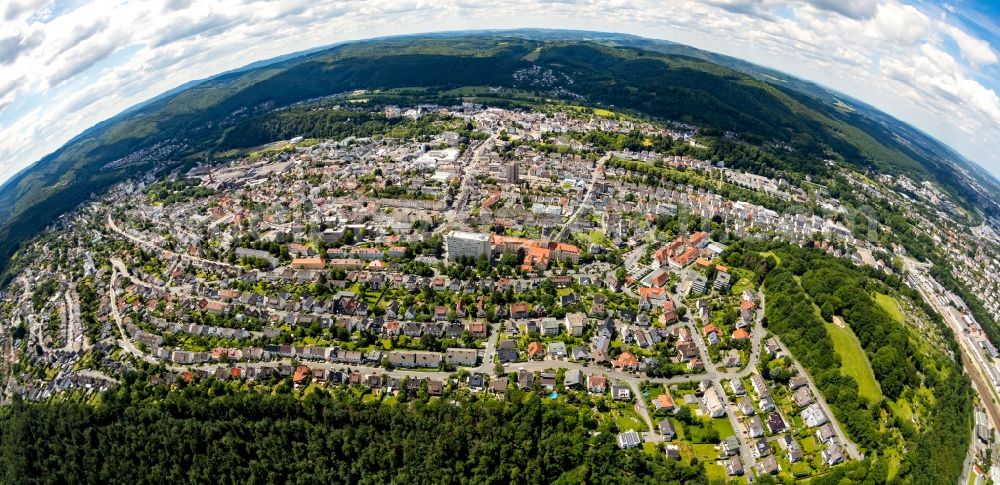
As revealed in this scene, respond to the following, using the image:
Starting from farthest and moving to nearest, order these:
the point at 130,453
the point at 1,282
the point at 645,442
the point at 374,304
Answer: the point at 1,282, the point at 374,304, the point at 130,453, the point at 645,442

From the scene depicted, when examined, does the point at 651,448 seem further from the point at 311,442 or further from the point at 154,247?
the point at 154,247

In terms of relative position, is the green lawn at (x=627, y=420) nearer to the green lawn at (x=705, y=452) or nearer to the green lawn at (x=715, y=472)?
the green lawn at (x=705, y=452)

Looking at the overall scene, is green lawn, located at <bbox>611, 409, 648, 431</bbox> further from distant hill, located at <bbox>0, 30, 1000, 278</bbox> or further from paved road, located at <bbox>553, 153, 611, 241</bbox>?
distant hill, located at <bbox>0, 30, 1000, 278</bbox>

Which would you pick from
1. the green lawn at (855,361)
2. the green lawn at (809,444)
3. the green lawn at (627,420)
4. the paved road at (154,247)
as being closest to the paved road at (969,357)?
the green lawn at (855,361)

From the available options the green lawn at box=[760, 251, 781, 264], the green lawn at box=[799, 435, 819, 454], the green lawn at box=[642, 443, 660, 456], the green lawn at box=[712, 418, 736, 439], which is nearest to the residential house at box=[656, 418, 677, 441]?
the green lawn at box=[642, 443, 660, 456]

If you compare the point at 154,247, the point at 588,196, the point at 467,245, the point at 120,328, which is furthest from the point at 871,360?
the point at 154,247

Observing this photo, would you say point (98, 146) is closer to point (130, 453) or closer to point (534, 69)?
point (534, 69)

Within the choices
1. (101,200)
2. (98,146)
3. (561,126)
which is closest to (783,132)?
(561,126)

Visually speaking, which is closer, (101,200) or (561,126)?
(101,200)
